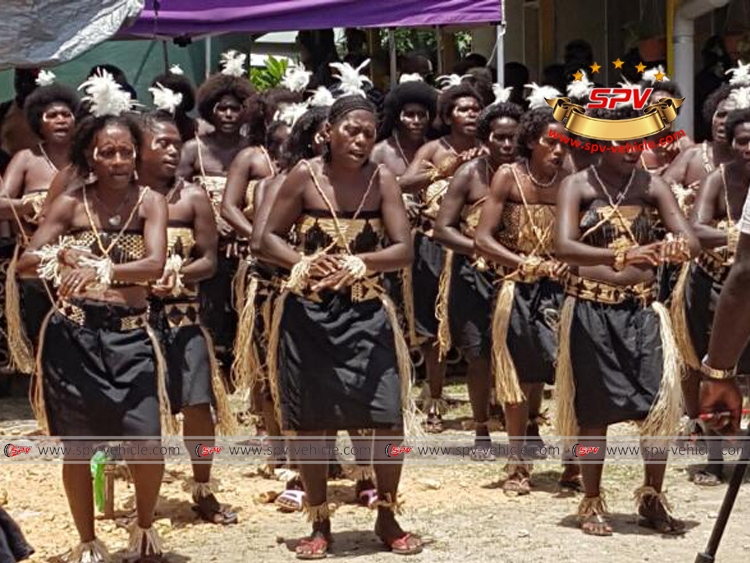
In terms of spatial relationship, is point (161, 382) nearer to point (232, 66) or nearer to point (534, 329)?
point (534, 329)

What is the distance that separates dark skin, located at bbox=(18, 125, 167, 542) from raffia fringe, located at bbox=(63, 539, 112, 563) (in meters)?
0.03

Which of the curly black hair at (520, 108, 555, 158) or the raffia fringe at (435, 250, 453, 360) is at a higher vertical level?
the curly black hair at (520, 108, 555, 158)

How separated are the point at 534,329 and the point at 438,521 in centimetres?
116

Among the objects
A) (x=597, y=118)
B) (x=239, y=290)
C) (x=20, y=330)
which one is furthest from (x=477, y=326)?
(x=20, y=330)

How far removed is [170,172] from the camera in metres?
6.98

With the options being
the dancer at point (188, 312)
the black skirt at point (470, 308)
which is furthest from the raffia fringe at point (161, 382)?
the black skirt at point (470, 308)

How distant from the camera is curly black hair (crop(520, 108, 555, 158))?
7.43 metres

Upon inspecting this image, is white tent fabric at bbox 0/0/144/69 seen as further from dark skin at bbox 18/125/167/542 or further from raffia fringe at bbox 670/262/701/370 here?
raffia fringe at bbox 670/262/701/370

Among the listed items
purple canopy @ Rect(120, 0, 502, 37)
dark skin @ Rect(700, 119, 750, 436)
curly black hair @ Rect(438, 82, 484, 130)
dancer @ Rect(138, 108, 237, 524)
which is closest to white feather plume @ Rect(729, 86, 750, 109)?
curly black hair @ Rect(438, 82, 484, 130)

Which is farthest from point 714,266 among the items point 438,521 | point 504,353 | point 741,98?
point 438,521

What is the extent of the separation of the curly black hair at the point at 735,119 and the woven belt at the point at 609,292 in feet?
4.19

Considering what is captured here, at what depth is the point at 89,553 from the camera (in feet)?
19.9

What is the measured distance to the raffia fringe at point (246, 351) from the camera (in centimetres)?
741

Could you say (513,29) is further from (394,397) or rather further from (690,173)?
(394,397)
